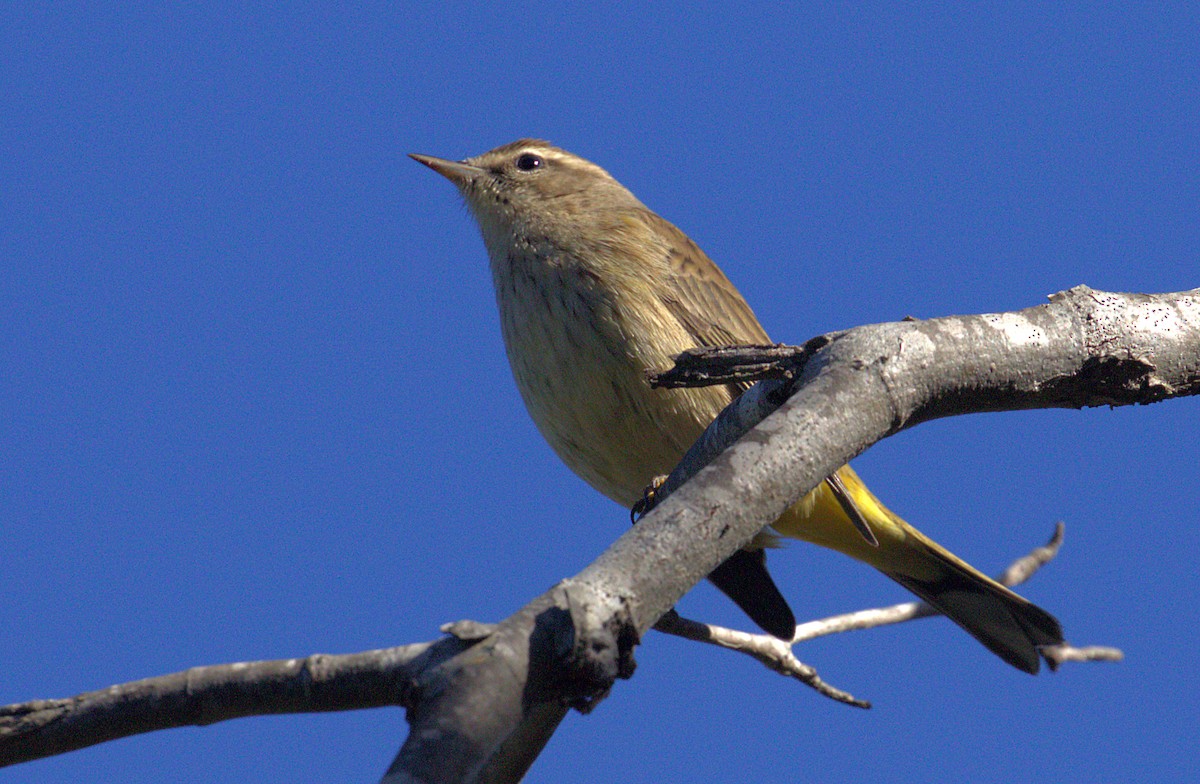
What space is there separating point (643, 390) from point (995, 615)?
84.9 inches

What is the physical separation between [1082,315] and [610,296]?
272 centimetres

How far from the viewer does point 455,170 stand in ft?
23.9

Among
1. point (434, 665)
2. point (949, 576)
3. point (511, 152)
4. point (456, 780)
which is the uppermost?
point (511, 152)

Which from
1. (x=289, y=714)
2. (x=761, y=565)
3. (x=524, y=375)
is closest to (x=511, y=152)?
(x=524, y=375)

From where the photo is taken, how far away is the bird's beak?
7.25 meters

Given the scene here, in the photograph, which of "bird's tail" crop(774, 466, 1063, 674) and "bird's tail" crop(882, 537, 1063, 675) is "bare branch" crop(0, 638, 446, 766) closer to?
"bird's tail" crop(774, 466, 1063, 674)

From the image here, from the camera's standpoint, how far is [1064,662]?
5551 mm

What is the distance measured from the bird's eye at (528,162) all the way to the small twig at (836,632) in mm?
3554

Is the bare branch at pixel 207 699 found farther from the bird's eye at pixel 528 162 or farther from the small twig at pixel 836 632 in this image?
the bird's eye at pixel 528 162

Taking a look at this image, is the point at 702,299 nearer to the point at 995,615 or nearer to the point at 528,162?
the point at 528,162

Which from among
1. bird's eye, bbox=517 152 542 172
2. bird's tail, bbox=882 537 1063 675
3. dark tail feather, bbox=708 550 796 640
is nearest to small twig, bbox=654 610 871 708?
dark tail feather, bbox=708 550 796 640

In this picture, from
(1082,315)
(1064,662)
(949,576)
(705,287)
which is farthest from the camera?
(705,287)

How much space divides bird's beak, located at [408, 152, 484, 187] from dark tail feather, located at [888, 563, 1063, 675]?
12.3 feet

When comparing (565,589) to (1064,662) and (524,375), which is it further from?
(1064,662)
